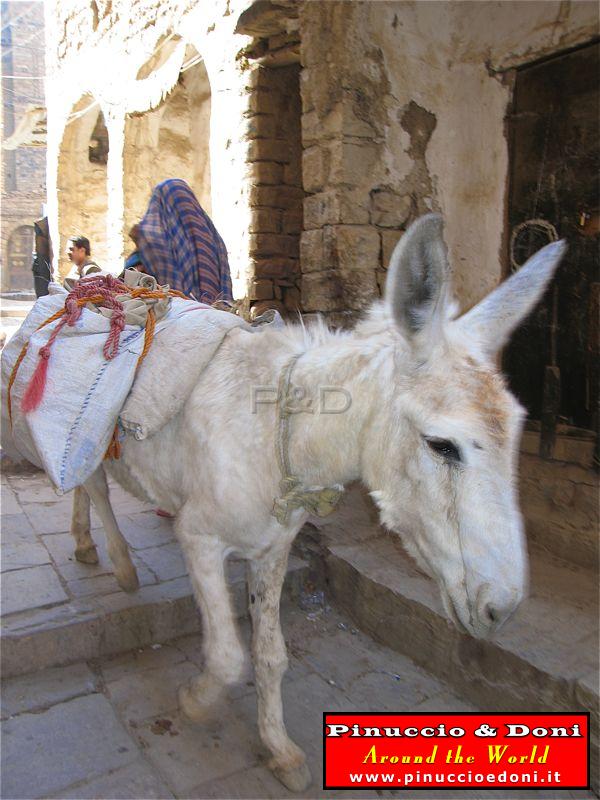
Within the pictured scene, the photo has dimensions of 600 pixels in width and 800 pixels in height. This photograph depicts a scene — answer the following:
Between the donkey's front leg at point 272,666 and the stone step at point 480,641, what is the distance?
2.97 feet

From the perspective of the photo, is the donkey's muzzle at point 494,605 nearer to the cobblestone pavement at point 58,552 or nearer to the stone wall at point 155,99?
the cobblestone pavement at point 58,552

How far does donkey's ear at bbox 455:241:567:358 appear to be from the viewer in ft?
5.26

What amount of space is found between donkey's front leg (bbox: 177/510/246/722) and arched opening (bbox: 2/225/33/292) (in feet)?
101

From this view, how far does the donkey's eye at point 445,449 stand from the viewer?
1.38 meters

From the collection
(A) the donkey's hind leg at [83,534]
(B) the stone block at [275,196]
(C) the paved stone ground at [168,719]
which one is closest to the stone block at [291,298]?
(B) the stone block at [275,196]

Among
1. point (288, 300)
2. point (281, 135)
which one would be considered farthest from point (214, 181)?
point (288, 300)

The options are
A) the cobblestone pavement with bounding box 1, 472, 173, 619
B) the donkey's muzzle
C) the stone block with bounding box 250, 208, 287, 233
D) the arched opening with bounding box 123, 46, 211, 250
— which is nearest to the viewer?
the donkey's muzzle

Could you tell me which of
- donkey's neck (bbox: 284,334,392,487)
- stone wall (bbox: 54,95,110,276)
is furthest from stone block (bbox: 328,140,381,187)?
stone wall (bbox: 54,95,110,276)

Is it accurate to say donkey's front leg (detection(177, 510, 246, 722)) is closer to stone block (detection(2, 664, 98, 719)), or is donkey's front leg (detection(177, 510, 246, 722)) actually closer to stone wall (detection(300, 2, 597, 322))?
stone block (detection(2, 664, 98, 719))

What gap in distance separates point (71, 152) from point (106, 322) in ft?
29.8

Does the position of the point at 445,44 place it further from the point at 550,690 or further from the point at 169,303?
the point at 550,690

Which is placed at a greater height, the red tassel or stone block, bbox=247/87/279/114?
stone block, bbox=247/87/279/114

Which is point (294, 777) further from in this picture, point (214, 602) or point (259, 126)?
point (259, 126)

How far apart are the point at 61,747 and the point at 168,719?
40cm
